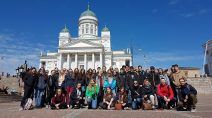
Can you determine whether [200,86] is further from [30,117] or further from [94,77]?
[30,117]

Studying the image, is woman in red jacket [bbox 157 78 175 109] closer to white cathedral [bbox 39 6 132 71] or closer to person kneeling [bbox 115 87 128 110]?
person kneeling [bbox 115 87 128 110]

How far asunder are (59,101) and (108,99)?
207 centimetres

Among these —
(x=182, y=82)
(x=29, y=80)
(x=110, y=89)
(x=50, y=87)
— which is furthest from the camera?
(x=50, y=87)

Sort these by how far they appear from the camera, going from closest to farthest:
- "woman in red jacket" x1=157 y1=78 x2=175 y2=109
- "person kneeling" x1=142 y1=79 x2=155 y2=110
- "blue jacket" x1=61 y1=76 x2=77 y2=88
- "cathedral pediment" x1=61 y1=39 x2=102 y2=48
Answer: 1. "woman in red jacket" x1=157 y1=78 x2=175 y2=109
2. "person kneeling" x1=142 y1=79 x2=155 y2=110
3. "blue jacket" x1=61 y1=76 x2=77 y2=88
4. "cathedral pediment" x1=61 y1=39 x2=102 y2=48

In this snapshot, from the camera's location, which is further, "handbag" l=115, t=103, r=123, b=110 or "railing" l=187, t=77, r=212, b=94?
"railing" l=187, t=77, r=212, b=94

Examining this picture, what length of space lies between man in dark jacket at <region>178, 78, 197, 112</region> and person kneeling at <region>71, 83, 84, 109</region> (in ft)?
14.1

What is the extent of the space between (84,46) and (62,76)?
4796 centimetres

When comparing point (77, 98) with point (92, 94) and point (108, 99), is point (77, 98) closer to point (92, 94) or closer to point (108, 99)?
point (92, 94)

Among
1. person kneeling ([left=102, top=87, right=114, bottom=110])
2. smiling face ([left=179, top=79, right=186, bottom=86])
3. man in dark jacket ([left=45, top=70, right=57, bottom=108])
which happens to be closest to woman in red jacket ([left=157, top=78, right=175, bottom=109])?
smiling face ([left=179, top=79, right=186, bottom=86])

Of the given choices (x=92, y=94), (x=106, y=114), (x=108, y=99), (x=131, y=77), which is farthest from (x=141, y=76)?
(x=106, y=114)

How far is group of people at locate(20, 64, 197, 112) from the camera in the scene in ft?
34.3

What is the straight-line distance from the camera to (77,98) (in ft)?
36.8

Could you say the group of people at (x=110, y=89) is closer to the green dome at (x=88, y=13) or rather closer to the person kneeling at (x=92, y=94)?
the person kneeling at (x=92, y=94)

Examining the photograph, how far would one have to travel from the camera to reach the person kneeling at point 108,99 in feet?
34.9
